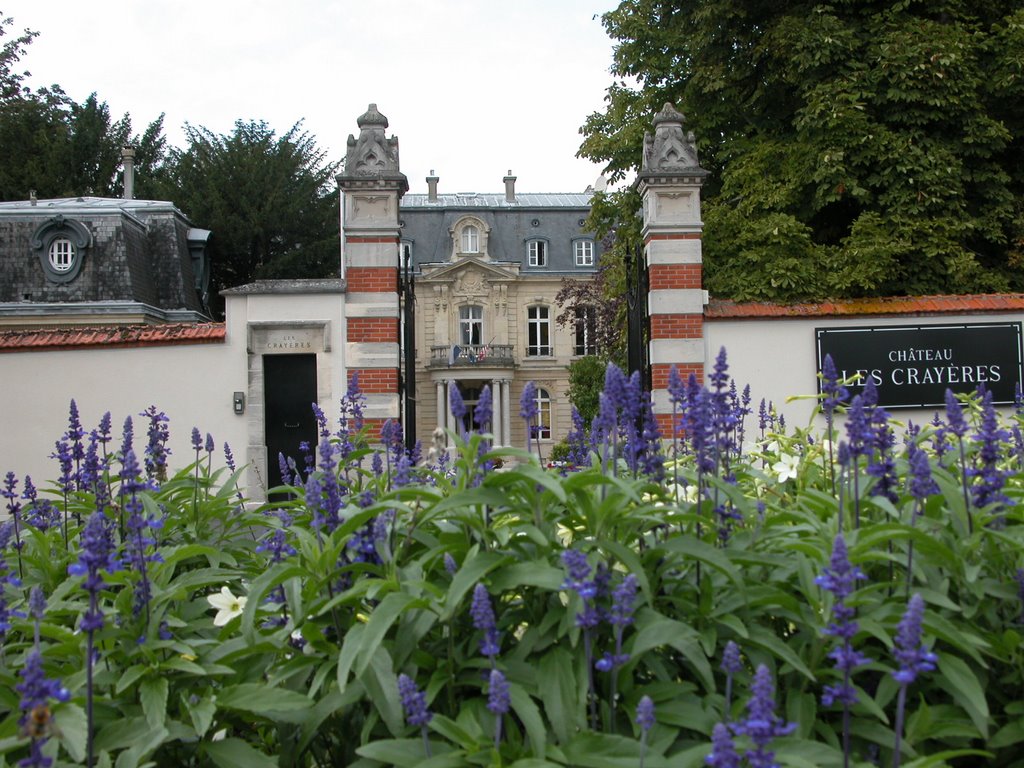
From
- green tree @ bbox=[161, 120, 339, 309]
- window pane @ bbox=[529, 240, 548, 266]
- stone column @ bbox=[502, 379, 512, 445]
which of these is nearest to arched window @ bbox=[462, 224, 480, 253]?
window pane @ bbox=[529, 240, 548, 266]

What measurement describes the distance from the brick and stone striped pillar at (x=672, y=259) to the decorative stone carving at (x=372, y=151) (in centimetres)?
262

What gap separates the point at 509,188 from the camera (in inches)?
1793

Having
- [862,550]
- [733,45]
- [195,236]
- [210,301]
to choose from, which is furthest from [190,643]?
[210,301]

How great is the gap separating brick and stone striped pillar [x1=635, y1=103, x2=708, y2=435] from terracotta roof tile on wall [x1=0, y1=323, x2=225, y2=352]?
458cm

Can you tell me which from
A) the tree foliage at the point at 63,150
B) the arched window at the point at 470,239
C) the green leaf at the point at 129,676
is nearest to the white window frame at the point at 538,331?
the arched window at the point at 470,239

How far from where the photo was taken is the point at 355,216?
9945 millimetres

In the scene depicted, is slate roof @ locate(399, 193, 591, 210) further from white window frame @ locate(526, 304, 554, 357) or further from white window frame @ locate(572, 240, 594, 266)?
white window frame @ locate(526, 304, 554, 357)

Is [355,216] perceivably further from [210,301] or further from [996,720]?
[210,301]

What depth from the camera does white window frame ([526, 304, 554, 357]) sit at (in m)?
41.4

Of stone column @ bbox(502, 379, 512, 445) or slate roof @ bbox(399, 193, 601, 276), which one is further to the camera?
slate roof @ bbox(399, 193, 601, 276)

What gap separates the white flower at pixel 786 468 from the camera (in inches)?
132

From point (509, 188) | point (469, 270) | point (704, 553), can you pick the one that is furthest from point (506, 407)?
point (704, 553)

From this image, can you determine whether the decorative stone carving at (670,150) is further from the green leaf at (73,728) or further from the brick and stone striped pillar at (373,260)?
the green leaf at (73,728)

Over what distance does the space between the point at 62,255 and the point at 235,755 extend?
87.7 feet
